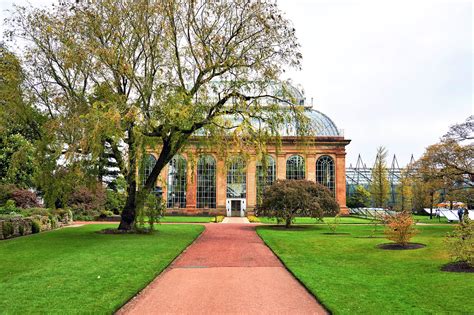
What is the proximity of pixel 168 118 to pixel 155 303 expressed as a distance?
11.7 m

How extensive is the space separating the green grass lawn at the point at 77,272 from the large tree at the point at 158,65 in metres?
4.55

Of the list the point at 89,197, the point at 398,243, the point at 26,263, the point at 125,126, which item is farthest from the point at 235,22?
the point at 89,197

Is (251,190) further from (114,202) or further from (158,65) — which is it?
(158,65)

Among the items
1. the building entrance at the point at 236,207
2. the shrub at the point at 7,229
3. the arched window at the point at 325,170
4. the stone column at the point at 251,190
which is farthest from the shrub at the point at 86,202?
the arched window at the point at 325,170

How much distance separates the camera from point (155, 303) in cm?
815

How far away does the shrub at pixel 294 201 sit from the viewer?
29.6 m

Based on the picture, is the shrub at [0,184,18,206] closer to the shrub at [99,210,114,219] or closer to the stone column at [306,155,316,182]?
the shrub at [99,210,114,219]

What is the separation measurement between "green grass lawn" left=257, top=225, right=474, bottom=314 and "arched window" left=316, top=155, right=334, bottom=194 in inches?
1576

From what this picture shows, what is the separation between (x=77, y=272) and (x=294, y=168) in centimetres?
4695

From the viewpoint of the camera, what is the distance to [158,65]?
860 inches

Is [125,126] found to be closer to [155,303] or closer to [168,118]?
[168,118]

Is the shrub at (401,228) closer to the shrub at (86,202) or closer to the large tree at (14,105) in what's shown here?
the large tree at (14,105)

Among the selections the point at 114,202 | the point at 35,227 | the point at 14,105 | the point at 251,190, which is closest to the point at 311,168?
the point at 251,190

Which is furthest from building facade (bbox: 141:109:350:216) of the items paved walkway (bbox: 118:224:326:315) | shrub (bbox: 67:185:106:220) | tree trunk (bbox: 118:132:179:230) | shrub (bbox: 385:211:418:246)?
paved walkway (bbox: 118:224:326:315)
